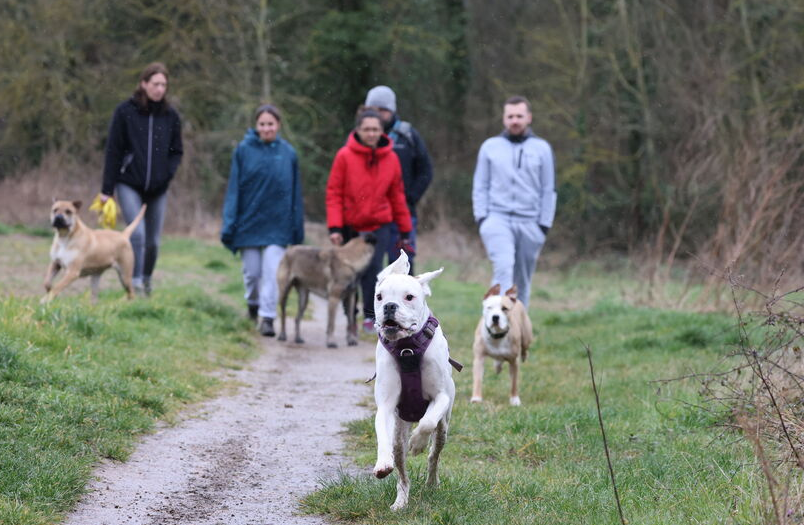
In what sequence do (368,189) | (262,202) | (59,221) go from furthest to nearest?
(262,202) → (368,189) → (59,221)

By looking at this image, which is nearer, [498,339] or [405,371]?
[405,371]

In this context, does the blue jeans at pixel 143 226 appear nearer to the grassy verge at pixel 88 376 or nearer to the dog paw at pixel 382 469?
the grassy verge at pixel 88 376

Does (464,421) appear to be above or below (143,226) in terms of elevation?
below

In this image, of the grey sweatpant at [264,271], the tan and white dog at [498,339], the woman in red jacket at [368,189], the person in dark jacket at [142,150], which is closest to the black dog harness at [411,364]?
the tan and white dog at [498,339]

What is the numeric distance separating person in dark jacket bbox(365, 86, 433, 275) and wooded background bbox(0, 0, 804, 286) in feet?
33.0

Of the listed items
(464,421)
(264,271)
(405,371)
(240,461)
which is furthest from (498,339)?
(264,271)

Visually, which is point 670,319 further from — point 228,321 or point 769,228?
point 228,321

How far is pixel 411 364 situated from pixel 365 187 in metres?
6.08

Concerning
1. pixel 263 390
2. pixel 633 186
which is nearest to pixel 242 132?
pixel 633 186

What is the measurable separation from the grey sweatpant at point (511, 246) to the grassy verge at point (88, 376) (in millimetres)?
2672

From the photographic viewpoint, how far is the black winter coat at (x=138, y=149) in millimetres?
10602

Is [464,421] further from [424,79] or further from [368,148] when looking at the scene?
[424,79]

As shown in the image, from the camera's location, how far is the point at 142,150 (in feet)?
35.1

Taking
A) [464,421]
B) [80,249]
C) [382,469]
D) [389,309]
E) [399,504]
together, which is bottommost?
[464,421]
